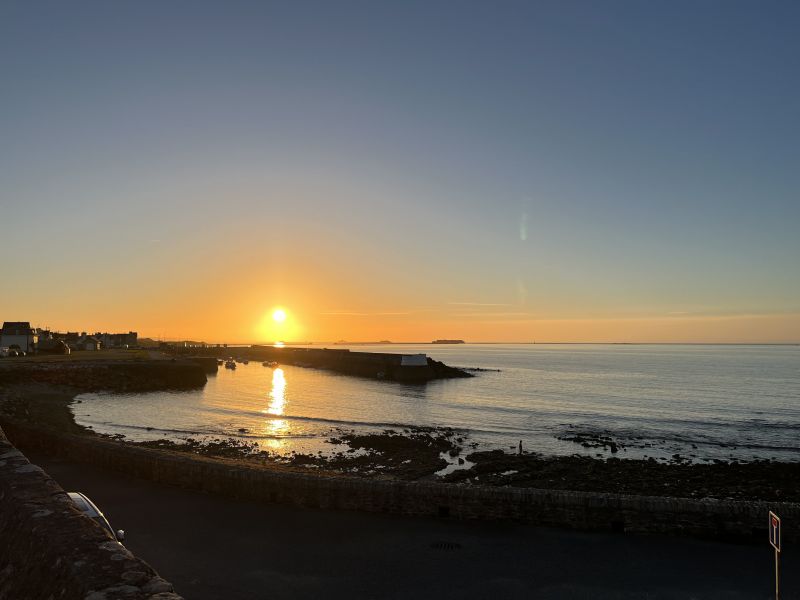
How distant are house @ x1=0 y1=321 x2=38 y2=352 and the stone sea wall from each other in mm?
114935

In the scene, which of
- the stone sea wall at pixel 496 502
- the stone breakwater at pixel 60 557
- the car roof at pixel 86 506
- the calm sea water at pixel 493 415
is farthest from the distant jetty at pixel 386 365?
the stone breakwater at pixel 60 557

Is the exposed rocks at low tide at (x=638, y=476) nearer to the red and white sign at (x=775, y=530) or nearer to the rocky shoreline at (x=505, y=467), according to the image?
the rocky shoreline at (x=505, y=467)

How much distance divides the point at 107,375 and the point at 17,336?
51.0m

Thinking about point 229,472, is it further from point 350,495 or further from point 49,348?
point 49,348

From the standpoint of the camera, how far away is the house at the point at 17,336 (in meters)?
110

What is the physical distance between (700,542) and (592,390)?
74833 millimetres

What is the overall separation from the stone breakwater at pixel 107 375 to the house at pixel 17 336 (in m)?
39.7

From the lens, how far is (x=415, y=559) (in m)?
12.1

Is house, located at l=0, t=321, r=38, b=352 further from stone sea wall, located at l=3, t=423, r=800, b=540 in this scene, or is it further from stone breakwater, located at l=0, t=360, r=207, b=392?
stone sea wall, located at l=3, t=423, r=800, b=540

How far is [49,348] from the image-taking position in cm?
11581

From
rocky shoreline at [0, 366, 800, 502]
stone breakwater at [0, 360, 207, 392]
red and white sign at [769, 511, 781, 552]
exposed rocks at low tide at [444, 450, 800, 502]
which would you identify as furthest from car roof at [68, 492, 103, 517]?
stone breakwater at [0, 360, 207, 392]

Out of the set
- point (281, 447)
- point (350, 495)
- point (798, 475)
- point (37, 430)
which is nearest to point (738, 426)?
point (798, 475)

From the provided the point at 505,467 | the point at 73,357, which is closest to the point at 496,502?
the point at 505,467

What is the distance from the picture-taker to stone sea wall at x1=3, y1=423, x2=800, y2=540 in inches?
522
